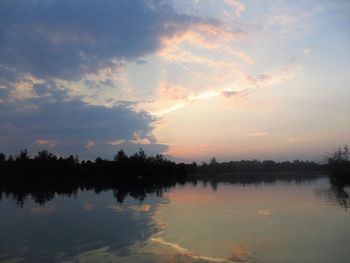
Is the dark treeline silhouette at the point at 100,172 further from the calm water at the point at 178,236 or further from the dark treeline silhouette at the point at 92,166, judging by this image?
the calm water at the point at 178,236

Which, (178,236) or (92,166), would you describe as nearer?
(178,236)

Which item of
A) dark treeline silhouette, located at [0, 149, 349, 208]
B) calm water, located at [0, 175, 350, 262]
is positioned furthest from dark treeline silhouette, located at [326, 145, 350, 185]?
calm water, located at [0, 175, 350, 262]

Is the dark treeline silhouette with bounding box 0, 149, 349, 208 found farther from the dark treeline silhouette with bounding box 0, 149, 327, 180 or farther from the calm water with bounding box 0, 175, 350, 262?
the calm water with bounding box 0, 175, 350, 262

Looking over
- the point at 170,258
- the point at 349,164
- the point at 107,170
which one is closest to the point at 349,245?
the point at 170,258

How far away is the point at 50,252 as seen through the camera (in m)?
16.7

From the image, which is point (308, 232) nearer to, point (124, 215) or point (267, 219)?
point (267, 219)

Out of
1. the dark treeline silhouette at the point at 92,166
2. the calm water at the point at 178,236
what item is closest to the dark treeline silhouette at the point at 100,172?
the dark treeline silhouette at the point at 92,166

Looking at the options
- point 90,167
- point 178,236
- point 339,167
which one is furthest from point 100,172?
point 178,236

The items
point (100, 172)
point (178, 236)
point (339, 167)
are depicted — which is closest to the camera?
point (178, 236)

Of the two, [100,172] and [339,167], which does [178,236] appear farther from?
[100,172]

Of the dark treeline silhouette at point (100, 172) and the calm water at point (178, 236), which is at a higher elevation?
the dark treeline silhouette at point (100, 172)

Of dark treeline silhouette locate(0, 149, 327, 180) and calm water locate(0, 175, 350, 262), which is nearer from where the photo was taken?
calm water locate(0, 175, 350, 262)

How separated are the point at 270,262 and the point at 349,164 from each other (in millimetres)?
85932

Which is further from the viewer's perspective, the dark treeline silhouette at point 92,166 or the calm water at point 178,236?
the dark treeline silhouette at point 92,166
